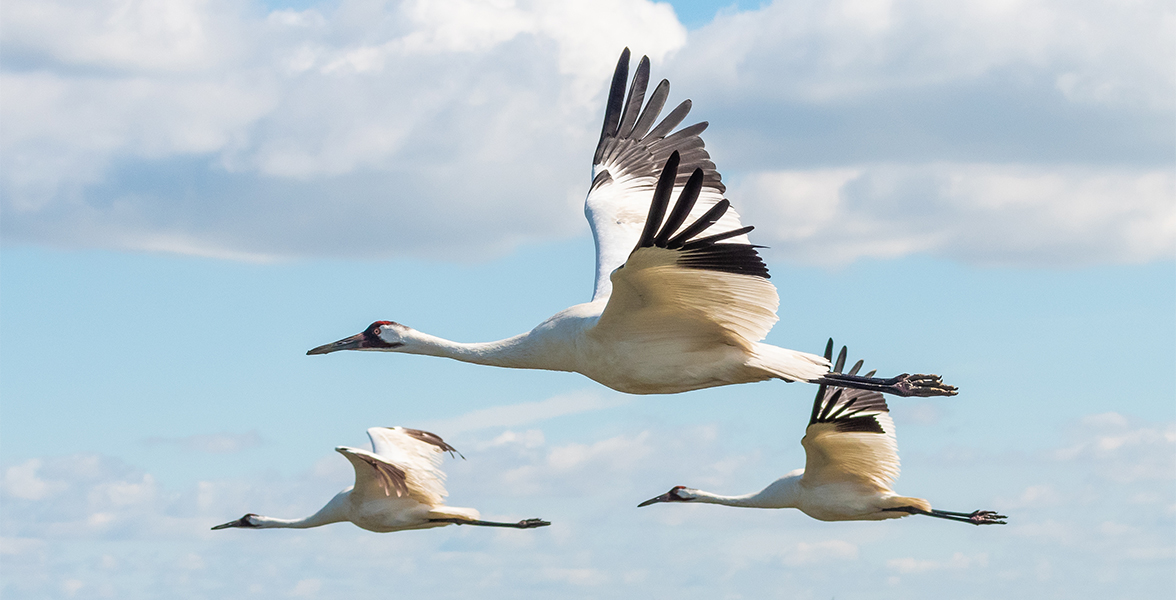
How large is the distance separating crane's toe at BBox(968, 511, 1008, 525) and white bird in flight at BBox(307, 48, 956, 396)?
8323 mm

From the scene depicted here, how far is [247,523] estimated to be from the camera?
85.3 ft

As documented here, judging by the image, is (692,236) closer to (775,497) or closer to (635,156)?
(635,156)

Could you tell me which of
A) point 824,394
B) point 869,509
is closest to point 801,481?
point 869,509

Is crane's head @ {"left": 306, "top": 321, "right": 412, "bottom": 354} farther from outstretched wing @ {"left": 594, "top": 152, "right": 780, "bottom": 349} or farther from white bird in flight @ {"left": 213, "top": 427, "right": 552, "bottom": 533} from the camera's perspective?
white bird in flight @ {"left": 213, "top": 427, "right": 552, "bottom": 533}

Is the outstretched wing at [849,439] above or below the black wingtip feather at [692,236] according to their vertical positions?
below

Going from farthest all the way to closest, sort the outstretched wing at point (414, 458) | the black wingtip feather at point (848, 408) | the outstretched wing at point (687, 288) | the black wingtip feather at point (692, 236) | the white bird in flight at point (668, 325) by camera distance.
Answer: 1. the outstretched wing at point (414, 458)
2. the black wingtip feather at point (848, 408)
3. the white bird in flight at point (668, 325)
4. the outstretched wing at point (687, 288)
5. the black wingtip feather at point (692, 236)

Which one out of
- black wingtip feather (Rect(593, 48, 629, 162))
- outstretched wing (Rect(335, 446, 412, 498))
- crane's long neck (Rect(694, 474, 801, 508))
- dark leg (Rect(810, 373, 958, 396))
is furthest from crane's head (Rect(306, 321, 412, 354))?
crane's long neck (Rect(694, 474, 801, 508))

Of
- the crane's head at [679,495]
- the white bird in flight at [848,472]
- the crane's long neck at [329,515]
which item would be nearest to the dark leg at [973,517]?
the white bird in flight at [848,472]

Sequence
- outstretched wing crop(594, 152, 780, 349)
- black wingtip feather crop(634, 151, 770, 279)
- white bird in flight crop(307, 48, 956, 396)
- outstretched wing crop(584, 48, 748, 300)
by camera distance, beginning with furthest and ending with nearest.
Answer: outstretched wing crop(584, 48, 748, 300) → white bird in flight crop(307, 48, 956, 396) → outstretched wing crop(594, 152, 780, 349) → black wingtip feather crop(634, 151, 770, 279)

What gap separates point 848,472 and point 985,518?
2915 mm

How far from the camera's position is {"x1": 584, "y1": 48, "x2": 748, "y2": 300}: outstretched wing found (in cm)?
1697

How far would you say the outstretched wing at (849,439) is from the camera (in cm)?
1944

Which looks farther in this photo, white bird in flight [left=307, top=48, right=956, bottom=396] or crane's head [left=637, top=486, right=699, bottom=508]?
crane's head [left=637, top=486, right=699, bottom=508]

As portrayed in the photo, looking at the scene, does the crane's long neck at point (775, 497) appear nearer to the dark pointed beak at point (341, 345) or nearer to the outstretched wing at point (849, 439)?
the outstretched wing at point (849, 439)
